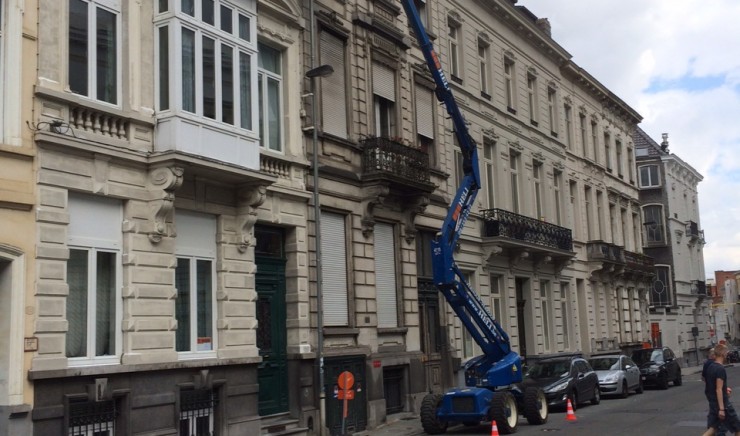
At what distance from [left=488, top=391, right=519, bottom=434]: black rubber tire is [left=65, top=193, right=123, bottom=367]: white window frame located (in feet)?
25.7

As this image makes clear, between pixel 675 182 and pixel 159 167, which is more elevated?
pixel 675 182

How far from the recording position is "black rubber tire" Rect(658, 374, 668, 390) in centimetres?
3039

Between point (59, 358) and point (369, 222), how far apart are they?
32.2 ft

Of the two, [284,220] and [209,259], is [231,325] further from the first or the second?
Answer: [284,220]

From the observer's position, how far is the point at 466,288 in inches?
752

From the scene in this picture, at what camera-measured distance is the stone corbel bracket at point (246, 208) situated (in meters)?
16.5

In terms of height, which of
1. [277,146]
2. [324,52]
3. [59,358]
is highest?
[324,52]

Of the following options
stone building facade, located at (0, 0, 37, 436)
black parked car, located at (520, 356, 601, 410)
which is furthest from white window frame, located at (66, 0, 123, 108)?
black parked car, located at (520, 356, 601, 410)

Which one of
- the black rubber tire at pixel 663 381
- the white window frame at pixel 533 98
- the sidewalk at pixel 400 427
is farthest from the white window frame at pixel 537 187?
the sidewalk at pixel 400 427

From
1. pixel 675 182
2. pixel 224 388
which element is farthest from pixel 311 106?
pixel 675 182

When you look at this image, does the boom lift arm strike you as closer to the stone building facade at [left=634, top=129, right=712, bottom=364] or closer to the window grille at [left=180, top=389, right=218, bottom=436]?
the window grille at [left=180, top=389, right=218, bottom=436]

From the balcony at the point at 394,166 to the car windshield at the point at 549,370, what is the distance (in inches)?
237

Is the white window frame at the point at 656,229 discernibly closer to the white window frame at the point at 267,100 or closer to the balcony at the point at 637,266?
the balcony at the point at 637,266

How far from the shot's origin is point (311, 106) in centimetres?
1939
